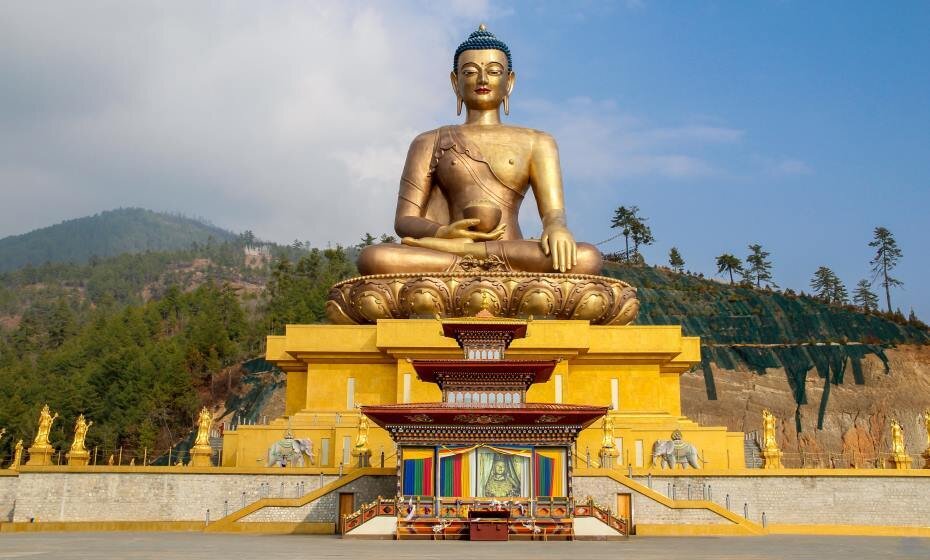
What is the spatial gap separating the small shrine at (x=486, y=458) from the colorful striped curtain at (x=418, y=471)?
0.01 m

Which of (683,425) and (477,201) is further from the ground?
(477,201)

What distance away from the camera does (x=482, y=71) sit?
1977 centimetres

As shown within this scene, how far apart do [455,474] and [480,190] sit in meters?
7.88

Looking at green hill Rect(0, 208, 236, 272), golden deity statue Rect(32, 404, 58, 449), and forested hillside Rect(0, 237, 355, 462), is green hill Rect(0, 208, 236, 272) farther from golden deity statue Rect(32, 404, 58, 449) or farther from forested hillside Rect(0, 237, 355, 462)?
golden deity statue Rect(32, 404, 58, 449)

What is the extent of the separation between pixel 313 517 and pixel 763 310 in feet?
98.3

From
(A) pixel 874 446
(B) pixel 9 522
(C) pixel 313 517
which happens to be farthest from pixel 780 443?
(B) pixel 9 522

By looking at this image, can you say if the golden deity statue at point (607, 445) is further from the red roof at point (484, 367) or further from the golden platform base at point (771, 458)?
the golden platform base at point (771, 458)

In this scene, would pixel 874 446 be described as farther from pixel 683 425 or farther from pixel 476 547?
pixel 476 547

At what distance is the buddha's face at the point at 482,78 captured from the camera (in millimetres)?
19750

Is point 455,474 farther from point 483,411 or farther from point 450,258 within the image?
point 450,258

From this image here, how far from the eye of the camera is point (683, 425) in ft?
52.6

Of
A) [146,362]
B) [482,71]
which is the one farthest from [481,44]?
[146,362]

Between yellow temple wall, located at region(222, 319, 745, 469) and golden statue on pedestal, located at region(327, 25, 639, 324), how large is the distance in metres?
0.78

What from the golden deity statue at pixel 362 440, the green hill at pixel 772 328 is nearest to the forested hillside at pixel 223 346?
the green hill at pixel 772 328
